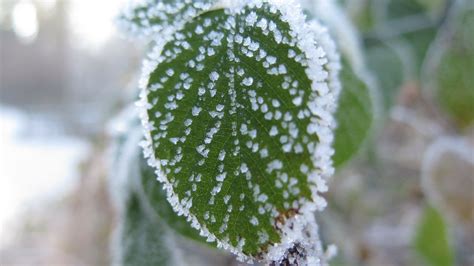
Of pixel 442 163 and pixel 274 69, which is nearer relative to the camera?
pixel 274 69

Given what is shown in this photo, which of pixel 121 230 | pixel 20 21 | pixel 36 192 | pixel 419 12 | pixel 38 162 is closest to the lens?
pixel 121 230

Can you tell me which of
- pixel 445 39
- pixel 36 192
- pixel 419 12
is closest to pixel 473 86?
pixel 445 39

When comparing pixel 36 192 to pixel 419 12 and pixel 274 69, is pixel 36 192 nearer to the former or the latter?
pixel 419 12

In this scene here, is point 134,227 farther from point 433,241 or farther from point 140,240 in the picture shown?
point 433,241

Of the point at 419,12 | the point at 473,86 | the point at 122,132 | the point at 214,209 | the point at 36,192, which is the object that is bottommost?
the point at 214,209

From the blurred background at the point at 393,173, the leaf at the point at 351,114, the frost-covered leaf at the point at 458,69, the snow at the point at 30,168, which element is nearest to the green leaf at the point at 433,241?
the blurred background at the point at 393,173
